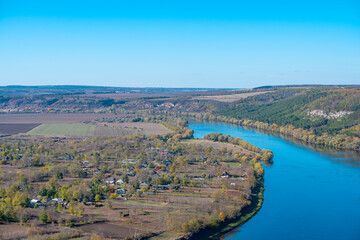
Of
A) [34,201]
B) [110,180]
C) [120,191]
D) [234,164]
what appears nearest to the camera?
[34,201]

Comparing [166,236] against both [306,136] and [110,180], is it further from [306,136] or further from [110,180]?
[306,136]

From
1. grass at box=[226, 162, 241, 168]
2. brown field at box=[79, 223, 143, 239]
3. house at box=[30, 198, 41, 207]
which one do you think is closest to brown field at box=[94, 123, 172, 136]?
grass at box=[226, 162, 241, 168]

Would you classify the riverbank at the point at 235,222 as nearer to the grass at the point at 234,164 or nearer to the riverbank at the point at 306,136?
the grass at the point at 234,164

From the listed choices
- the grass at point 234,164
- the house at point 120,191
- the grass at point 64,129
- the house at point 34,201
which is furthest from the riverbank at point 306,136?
the house at point 34,201

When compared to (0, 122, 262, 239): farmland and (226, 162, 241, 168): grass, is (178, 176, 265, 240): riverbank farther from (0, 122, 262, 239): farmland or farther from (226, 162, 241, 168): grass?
(226, 162, 241, 168): grass

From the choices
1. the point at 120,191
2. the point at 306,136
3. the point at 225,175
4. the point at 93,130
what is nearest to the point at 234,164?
the point at 225,175

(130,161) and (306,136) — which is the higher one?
(306,136)
